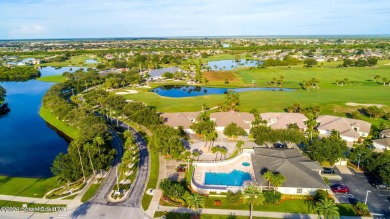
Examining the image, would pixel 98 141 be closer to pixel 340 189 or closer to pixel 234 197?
pixel 234 197

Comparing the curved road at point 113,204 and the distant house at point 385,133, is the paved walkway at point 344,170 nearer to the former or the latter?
the distant house at point 385,133

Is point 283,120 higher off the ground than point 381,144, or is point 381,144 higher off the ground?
point 283,120

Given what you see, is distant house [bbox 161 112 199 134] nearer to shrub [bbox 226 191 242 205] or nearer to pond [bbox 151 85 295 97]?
shrub [bbox 226 191 242 205]

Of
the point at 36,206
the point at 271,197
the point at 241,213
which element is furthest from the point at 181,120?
the point at 36,206

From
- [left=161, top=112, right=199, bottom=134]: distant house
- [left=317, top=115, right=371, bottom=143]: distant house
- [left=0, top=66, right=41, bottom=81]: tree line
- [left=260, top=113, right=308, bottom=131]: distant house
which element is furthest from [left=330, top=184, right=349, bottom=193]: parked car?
[left=0, top=66, right=41, bottom=81]: tree line

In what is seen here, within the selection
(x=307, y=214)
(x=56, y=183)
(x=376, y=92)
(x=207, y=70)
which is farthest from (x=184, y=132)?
(x=207, y=70)

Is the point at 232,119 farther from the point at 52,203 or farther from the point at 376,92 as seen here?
the point at 376,92
